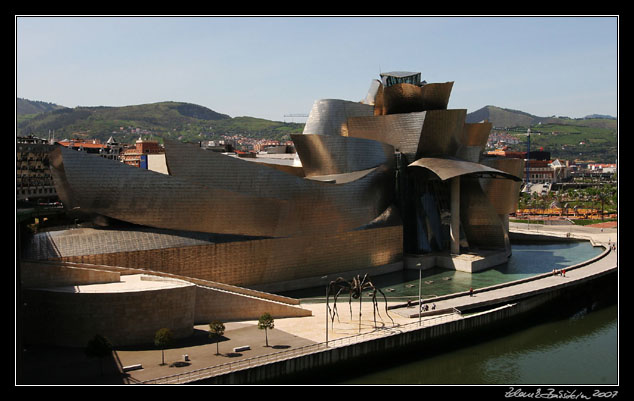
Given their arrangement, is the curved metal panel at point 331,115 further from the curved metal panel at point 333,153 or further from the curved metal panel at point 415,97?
the curved metal panel at point 333,153

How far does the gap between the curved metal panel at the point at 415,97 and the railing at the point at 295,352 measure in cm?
1829

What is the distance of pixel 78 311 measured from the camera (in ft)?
71.8

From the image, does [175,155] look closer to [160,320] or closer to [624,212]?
[160,320]

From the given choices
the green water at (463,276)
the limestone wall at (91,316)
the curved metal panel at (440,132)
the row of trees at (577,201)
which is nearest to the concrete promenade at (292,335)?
the limestone wall at (91,316)

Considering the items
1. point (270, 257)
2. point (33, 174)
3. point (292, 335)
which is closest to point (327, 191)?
point (270, 257)

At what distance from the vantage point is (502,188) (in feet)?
145

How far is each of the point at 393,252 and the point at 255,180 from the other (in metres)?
12.0

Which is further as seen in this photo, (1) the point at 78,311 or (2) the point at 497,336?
(2) the point at 497,336

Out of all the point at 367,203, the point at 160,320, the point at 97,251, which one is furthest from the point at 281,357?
the point at 367,203

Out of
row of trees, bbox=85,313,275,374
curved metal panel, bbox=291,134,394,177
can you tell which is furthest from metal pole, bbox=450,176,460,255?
row of trees, bbox=85,313,275,374

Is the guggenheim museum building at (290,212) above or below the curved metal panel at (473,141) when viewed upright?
below

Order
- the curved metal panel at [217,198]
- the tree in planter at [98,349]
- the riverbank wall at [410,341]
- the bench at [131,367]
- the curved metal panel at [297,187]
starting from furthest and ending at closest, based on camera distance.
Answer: the curved metal panel at [297,187] < the curved metal panel at [217,198] < the riverbank wall at [410,341] < the bench at [131,367] < the tree in planter at [98,349]

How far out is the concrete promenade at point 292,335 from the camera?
A: 19578 mm

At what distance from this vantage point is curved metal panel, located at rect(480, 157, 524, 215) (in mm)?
43906
